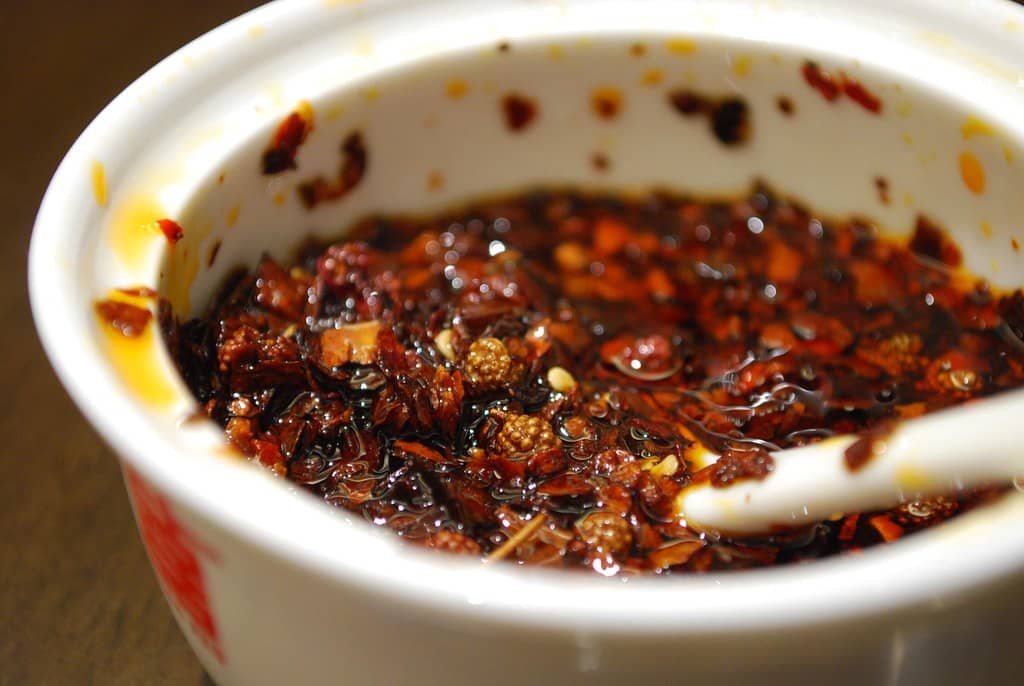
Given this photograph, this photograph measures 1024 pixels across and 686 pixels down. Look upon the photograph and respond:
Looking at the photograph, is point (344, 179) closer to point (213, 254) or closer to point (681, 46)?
point (213, 254)

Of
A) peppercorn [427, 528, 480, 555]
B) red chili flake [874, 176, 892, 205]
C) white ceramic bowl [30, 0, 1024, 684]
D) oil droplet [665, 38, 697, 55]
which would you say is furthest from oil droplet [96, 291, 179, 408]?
red chili flake [874, 176, 892, 205]

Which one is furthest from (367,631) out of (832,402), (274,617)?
(832,402)

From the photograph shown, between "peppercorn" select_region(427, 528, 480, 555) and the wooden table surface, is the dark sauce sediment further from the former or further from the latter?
the wooden table surface

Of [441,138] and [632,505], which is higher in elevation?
[441,138]

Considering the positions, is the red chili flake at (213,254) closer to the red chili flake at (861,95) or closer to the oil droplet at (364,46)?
the oil droplet at (364,46)

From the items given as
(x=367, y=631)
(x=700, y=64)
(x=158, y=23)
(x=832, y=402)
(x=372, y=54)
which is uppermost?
(x=158, y=23)

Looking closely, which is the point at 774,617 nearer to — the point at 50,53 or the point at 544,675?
the point at 544,675
